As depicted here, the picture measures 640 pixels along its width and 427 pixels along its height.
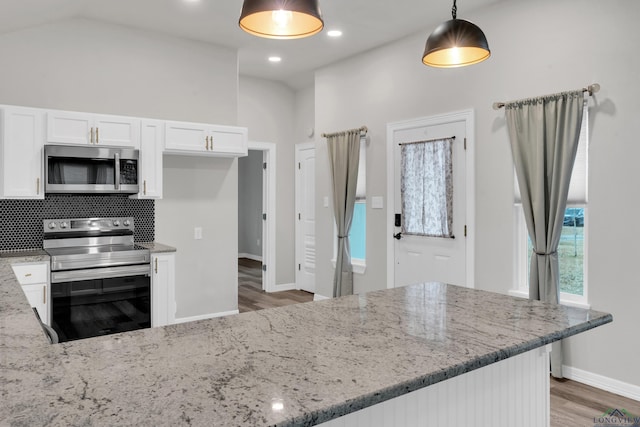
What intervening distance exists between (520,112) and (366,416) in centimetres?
312

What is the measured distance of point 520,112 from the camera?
362 cm

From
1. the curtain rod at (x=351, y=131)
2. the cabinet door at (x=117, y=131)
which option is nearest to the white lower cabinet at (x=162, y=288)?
the cabinet door at (x=117, y=131)

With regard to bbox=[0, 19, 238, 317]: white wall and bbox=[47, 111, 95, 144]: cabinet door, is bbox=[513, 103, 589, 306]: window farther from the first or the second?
bbox=[47, 111, 95, 144]: cabinet door

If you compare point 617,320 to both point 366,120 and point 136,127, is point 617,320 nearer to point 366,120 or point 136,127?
point 366,120

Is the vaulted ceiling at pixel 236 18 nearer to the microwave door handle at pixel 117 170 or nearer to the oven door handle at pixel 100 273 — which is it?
the microwave door handle at pixel 117 170

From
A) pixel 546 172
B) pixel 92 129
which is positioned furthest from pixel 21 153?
pixel 546 172

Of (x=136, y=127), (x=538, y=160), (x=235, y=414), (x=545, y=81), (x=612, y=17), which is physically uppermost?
(x=612, y=17)

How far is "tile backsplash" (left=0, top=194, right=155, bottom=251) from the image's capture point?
3795 millimetres

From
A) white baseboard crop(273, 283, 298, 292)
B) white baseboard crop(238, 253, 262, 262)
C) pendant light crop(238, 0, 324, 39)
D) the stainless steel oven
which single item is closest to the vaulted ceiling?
the stainless steel oven

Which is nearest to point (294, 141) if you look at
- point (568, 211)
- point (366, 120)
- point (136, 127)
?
point (366, 120)

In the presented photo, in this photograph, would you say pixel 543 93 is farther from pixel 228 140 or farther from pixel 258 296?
pixel 258 296

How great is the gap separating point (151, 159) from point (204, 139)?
0.58m

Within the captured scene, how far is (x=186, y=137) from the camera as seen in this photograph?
14.3ft

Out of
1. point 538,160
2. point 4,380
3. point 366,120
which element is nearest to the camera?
point 4,380
